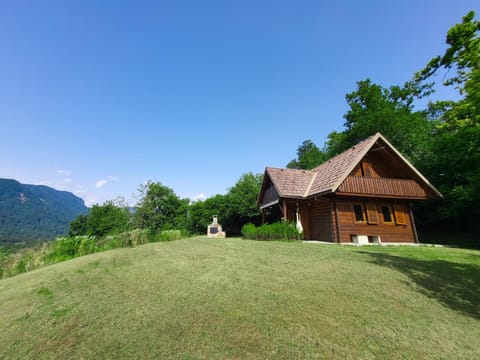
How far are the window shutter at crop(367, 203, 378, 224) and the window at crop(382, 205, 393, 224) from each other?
2.80 ft

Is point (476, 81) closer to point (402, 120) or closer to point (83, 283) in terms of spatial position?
point (83, 283)

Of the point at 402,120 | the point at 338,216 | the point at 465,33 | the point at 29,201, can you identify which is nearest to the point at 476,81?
the point at 465,33

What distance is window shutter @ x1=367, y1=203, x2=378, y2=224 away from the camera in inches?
504

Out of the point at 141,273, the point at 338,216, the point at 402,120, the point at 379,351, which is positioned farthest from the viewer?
the point at 402,120

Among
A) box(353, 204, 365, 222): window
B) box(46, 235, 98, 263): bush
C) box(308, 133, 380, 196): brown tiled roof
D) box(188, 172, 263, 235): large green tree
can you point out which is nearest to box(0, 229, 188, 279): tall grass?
box(46, 235, 98, 263): bush

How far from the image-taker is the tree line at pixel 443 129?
371 inches

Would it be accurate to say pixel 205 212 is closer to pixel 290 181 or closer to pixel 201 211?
pixel 201 211

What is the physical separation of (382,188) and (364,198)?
1238 mm

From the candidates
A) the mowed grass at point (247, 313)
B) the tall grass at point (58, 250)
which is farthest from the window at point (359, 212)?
the tall grass at point (58, 250)

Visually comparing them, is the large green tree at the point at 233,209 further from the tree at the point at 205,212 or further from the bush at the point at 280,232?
the bush at the point at 280,232

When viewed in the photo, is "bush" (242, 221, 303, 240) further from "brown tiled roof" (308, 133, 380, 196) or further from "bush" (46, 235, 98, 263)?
"bush" (46, 235, 98, 263)

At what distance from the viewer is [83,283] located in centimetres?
467

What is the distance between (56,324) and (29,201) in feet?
724

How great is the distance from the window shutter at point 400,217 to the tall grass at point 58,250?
16.1 meters
